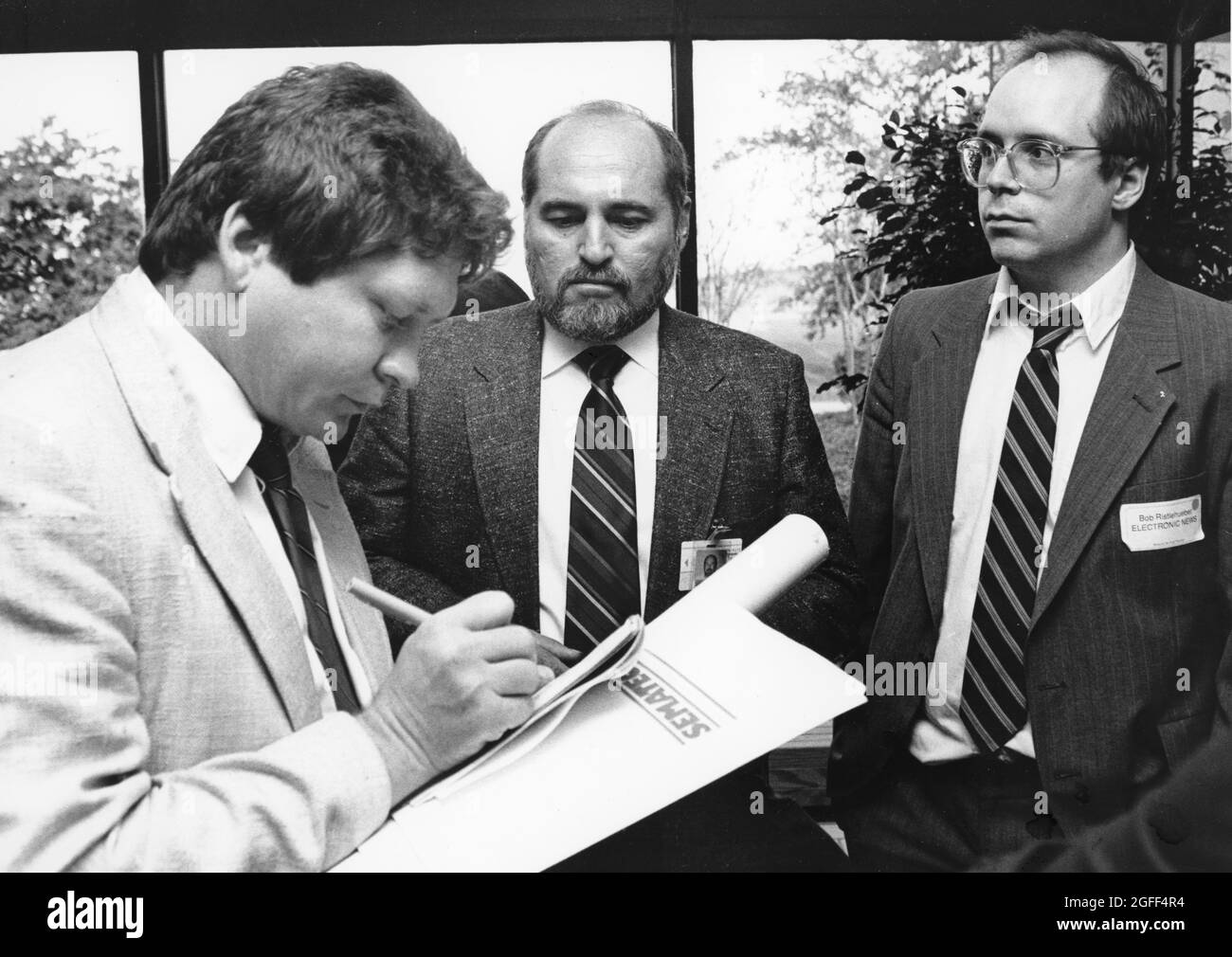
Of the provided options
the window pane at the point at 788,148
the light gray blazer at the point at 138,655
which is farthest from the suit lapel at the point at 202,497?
the window pane at the point at 788,148

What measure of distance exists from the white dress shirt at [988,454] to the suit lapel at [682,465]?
1.62 ft

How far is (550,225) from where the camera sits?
2271 mm

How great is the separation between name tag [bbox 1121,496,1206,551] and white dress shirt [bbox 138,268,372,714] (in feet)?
4.97

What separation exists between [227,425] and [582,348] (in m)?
0.79

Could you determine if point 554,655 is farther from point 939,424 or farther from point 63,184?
point 63,184

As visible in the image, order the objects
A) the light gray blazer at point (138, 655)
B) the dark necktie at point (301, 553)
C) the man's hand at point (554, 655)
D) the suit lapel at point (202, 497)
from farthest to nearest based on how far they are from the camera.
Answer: the man's hand at point (554, 655) < the dark necktie at point (301, 553) < the suit lapel at point (202, 497) < the light gray blazer at point (138, 655)

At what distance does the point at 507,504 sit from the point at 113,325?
2.72ft

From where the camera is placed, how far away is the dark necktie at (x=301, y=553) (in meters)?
1.82

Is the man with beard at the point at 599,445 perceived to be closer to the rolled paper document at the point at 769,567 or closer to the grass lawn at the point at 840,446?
the grass lawn at the point at 840,446

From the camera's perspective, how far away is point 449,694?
1656 millimetres

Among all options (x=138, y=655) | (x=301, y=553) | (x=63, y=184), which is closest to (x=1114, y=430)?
(x=301, y=553)

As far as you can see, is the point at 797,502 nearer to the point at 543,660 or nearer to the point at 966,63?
the point at 543,660
